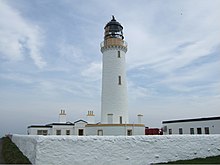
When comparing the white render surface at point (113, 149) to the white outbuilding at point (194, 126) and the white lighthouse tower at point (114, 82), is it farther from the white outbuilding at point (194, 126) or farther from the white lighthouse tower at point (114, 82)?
the white lighthouse tower at point (114, 82)

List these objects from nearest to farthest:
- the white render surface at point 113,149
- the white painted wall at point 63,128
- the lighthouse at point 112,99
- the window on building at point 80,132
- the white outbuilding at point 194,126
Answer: the white render surface at point 113,149 < the lighthouse at point 112,99 < the white outbuilding at point 194,126 < the window on building at point 80,132 < the white painted wall at point 63,128

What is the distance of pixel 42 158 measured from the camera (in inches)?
315

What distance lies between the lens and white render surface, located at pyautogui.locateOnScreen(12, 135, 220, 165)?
8.20 meters

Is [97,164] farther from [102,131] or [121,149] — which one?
[102,131]

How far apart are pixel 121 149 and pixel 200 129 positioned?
41.5 ft

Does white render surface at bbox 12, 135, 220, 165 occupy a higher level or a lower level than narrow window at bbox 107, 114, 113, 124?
lower

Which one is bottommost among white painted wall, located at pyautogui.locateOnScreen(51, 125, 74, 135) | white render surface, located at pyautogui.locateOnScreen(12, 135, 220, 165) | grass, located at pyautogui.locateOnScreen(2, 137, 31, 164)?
grass, located at pyautogui.locateOnScreen(2, 137, 31, 164)

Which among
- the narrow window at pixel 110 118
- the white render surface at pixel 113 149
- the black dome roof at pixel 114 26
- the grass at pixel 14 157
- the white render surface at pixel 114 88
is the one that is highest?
the black dome roof at pixel 114 26

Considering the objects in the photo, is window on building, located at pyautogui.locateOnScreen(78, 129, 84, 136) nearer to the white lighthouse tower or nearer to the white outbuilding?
the white lighthouse tower

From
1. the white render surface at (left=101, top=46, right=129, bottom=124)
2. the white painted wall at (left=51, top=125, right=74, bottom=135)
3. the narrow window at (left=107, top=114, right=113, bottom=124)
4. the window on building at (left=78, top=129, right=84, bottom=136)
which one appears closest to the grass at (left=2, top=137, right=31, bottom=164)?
the narrow window at (left=107, top=114, right=113, bottom=124)

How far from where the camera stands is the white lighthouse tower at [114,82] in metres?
19.8

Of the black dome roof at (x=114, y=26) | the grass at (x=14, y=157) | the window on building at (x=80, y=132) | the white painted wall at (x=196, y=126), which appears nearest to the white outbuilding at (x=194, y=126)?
the white painted wall at (x=196, y=126)

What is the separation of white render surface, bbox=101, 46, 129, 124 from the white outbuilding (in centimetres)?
476

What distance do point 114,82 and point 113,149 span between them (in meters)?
11.5
